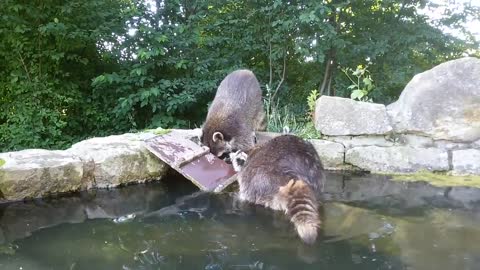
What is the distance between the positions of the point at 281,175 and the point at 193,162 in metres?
1.35

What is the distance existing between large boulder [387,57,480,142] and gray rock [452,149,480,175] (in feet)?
0.72

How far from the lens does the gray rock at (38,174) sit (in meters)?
3.89

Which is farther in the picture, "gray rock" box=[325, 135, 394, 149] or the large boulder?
"gray rock" box=[325, 135, 394, 149]

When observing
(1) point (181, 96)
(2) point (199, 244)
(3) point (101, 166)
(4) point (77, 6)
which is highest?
(4) point (77, 6)

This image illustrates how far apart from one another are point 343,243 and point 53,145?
19.8ft

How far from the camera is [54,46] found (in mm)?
7855

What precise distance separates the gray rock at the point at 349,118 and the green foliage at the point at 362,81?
0.96m

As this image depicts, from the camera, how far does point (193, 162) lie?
15.9 feet

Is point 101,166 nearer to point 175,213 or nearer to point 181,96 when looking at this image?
point 175,213

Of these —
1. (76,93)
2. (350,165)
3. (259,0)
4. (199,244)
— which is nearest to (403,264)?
(199,244)

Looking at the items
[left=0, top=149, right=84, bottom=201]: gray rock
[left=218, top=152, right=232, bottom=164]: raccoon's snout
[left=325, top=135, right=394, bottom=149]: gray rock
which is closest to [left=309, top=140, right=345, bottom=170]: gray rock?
[left=325, top=135, right=394, bottom=149]: gray rock

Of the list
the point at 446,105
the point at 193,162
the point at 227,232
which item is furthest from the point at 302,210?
the point at 446,105

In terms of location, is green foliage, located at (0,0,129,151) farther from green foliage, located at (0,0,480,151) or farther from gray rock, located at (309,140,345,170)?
gray rock, located at (309,140,345,170)

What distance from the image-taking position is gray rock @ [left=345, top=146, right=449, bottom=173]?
5.38 m
